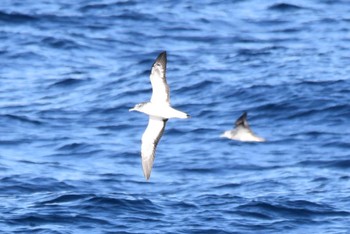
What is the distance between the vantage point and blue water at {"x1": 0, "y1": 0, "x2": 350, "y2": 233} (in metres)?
18.0

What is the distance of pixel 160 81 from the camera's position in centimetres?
1427

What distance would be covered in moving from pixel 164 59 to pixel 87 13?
600 inches

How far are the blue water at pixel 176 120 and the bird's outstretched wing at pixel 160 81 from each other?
3.38m

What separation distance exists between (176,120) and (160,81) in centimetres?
851

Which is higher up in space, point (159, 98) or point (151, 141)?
point (159, 98)

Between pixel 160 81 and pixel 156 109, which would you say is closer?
pixel 156 109

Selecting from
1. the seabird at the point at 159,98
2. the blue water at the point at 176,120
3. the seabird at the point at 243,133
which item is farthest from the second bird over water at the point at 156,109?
the blue water at the point at 176,120

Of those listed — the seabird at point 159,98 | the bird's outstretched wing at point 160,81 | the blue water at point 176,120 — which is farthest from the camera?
the blue water at point 176,120

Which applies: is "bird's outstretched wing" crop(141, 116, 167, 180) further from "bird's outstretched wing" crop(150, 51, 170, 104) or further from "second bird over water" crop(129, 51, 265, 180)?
"bird's outstretched wing" crop(150, 51, 170, 104)

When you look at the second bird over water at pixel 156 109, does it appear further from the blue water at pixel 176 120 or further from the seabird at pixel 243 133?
the blue water at pixel 176 120

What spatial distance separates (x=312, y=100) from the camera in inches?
896

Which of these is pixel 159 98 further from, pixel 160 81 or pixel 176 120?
pixel 176 120

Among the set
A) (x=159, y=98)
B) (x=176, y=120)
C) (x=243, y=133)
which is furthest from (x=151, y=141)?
(x=176, y=120)

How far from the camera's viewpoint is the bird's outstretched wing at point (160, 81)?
46.5 ft
